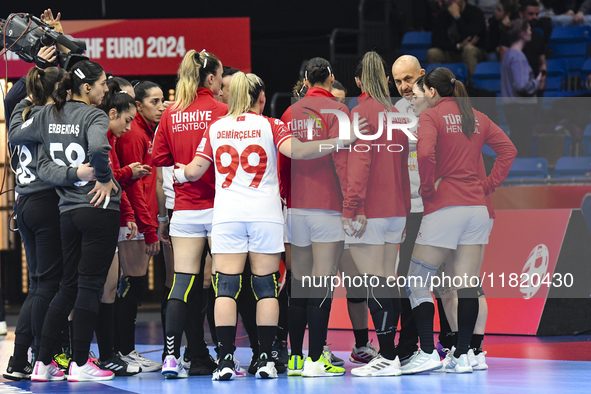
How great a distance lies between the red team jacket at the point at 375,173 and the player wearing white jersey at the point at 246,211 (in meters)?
0.18

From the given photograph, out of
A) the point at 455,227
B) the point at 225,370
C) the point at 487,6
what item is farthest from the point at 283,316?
the point at 487,6

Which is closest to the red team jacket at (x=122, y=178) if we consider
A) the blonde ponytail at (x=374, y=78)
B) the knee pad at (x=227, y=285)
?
the knee pad at (x=227, y=285)

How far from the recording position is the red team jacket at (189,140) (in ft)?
15.0

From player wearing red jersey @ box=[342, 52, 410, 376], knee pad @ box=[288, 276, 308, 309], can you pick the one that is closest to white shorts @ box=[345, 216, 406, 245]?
player wearing red jersey @ box=[342, 52, 410, 376]

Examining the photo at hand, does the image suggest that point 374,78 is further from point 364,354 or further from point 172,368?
point 172,368

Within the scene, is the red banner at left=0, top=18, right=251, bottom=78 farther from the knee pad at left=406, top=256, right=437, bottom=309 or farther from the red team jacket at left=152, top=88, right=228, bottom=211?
the knee pad at left=406, top=256, right=437, bottom=309

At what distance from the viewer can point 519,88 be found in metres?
9.64

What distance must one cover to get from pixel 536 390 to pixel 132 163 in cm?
280

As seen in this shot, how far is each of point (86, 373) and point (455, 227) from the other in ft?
7.86

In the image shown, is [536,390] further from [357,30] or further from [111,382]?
[357,30]

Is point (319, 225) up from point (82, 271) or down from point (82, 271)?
up

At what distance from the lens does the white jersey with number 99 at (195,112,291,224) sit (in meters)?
4.35

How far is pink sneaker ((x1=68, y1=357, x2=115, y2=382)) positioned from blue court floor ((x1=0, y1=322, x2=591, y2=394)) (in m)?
0.07

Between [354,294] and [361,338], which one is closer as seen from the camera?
[354,294]
